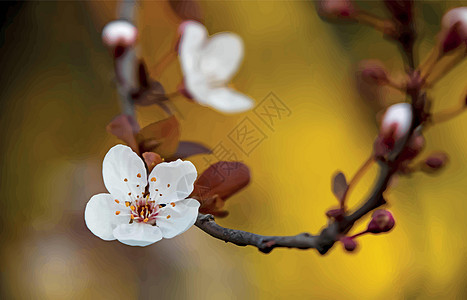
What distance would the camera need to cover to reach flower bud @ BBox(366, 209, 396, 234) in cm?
24

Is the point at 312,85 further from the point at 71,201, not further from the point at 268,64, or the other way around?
the point at 71,201

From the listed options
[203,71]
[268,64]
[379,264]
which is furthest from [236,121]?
[203,71]

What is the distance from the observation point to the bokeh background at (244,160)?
0.96m

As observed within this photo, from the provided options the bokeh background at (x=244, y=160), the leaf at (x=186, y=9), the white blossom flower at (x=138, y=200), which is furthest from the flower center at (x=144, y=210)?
the bokeh background at (x=244, y=160)

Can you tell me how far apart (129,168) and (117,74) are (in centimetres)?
14

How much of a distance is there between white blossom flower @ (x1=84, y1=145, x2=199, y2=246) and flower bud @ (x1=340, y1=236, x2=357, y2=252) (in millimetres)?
77

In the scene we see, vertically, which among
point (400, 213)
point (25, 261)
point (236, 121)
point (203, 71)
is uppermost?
point (203, 71)

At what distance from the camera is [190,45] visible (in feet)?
1.33

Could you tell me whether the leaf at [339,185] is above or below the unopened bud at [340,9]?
below

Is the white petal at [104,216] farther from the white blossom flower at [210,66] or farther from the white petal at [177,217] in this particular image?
the white blossom flower at [210,66]

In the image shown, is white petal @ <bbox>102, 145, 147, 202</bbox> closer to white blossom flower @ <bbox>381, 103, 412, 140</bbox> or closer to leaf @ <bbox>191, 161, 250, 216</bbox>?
leaf @ <bbox>191, 161, 250, 216</bbox>

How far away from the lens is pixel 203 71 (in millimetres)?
443

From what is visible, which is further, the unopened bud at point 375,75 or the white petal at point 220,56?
the white petal at point 220,56

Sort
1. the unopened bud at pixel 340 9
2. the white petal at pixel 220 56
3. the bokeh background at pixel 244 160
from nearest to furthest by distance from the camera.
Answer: the unopened bud at pixel 340 9 → the white petal at pixel 220 56 → the bokeh background at pixel 244 160
